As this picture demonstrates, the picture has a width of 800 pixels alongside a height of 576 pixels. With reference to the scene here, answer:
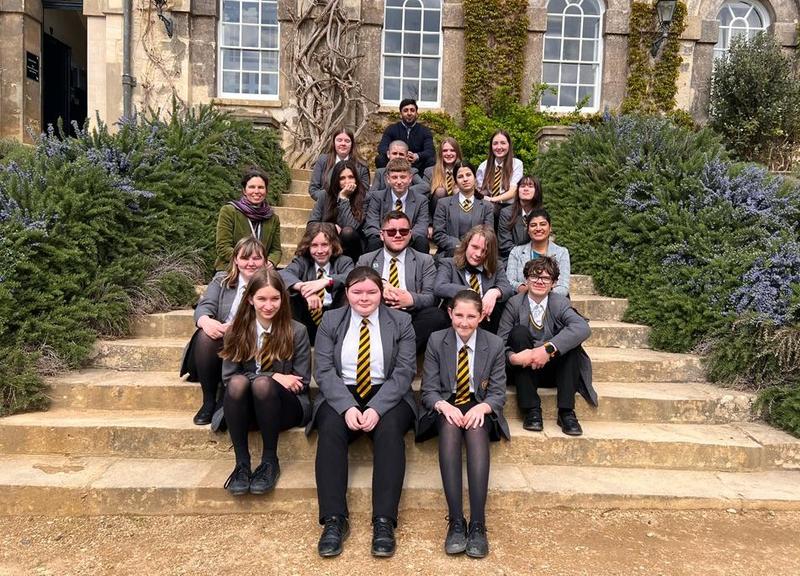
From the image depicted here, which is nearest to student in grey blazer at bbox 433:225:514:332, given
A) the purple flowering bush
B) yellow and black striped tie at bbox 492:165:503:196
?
yellow and black striped tie at bbox 492:165:503:196

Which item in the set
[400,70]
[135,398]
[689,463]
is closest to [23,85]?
[400,70]

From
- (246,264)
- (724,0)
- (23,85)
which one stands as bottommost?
(246,264)

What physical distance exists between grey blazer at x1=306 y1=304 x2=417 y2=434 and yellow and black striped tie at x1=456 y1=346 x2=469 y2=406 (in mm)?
256

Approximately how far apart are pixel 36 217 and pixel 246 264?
1803 millimetres

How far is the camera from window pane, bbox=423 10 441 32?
902 cm

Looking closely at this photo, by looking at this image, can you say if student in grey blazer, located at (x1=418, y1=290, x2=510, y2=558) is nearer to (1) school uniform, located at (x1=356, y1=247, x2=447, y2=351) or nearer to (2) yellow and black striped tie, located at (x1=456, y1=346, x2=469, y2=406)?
(2) yellow and black striped tie, located at (x1=456, y1=346, x2=469, y2=406)

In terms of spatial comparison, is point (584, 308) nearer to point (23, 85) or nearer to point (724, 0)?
point (724, 0)

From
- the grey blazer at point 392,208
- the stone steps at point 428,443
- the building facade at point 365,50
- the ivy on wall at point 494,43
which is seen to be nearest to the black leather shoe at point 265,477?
the stone steps at point 428,443

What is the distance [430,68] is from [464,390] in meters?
7.24

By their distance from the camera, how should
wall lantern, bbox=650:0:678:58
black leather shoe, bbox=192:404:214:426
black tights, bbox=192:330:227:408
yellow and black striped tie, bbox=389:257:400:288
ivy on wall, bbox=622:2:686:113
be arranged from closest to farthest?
black tights, bbox=192:330:227:408
black leather shoe, bbox=192:404:214:426
yellow and black striped tie, bbox=389:257:400:288
wall lantern, bbox=650:0:678:58
ivy on wall, bbox=622:2:686:113

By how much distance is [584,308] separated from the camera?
4895mm

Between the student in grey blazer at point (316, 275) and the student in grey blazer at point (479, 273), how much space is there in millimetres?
696

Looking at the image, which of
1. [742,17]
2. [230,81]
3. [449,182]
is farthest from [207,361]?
[742,17]

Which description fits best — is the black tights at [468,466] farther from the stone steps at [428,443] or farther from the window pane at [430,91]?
the window pane at [430,91]
